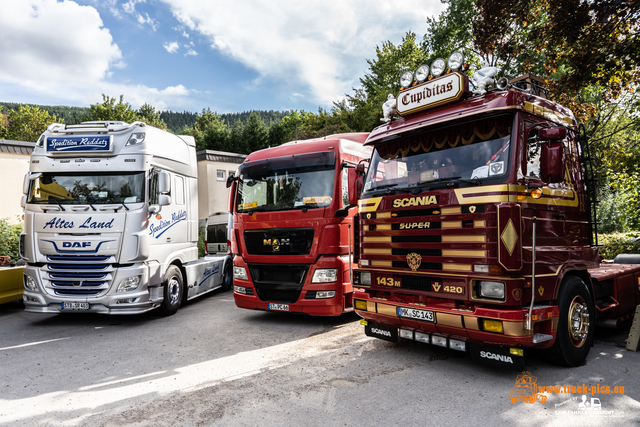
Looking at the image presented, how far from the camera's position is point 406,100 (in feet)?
16.3

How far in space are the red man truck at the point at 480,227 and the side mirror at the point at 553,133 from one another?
2cm

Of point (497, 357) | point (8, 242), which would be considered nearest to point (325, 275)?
point (497, 357)

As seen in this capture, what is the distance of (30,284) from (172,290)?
2396mm

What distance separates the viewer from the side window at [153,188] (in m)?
7.23

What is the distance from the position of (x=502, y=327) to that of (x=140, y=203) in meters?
6.05

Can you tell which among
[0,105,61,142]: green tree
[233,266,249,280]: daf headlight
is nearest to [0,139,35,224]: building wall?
[233,266,249,280]: daf headlight

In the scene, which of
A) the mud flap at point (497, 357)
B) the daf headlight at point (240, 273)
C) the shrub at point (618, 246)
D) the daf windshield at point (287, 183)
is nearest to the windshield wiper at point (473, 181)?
the mud flap at point (497, 357)

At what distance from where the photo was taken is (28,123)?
48.0 m

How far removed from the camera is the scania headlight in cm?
649

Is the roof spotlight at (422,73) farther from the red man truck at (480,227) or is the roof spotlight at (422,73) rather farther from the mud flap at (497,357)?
the mud flap at (497,357)

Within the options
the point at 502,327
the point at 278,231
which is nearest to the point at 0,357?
the point at 278,231

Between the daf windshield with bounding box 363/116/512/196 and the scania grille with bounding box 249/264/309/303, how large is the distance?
90.8 inches

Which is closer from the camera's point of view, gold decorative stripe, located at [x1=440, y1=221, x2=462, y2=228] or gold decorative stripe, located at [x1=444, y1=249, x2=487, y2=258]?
gold decorative stripe, located at [x1=444, y1=249, x2=487, y2=258]

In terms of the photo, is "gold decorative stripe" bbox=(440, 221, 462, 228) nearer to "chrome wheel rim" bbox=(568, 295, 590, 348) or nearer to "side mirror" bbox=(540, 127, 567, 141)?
"side mirror" bbox=(540, 127, 567, 141)
